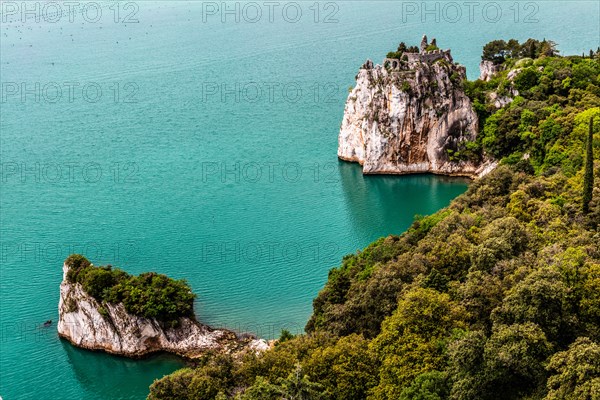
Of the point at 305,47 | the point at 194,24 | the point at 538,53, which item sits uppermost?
the point at 194,24

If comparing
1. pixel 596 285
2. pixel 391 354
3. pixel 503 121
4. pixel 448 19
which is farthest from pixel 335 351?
pixel 448 19

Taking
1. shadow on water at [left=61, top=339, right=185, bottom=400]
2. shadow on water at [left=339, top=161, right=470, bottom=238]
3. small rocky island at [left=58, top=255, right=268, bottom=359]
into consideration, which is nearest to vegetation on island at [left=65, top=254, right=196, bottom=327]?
small rocky island at [left=58, top=255, right=268, bottom=359]

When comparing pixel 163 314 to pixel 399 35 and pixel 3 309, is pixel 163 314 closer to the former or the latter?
pixel 3 309

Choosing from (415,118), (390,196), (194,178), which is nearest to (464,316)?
(390,196)

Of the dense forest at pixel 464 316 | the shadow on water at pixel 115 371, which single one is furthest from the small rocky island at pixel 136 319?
the dense forest at pixel 464 316

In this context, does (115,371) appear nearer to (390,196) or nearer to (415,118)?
(390,196)

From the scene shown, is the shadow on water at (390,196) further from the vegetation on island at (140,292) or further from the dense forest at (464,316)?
the vegetation on island at (140,292)
